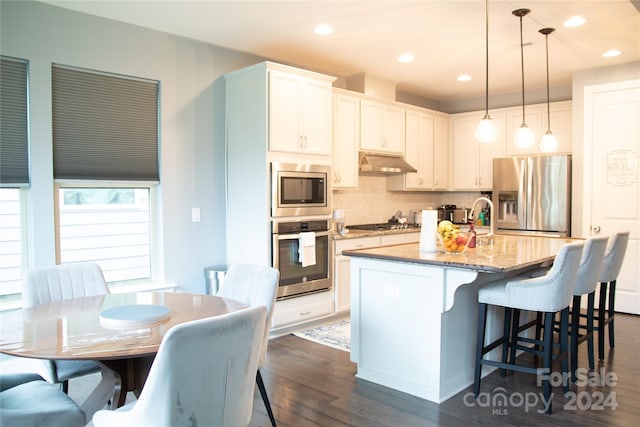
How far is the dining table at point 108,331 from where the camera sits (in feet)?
5.90

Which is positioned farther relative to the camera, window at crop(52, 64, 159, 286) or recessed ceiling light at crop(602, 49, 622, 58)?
recessed ceiling light at crop(602, 49, 622, 58)

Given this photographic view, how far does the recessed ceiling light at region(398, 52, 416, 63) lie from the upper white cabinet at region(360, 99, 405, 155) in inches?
25.9

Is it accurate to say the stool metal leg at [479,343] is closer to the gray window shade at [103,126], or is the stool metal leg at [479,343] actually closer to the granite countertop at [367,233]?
the granite countertop at [367,233]

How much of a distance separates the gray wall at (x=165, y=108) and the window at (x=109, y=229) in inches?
6.0

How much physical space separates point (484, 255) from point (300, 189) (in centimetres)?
185

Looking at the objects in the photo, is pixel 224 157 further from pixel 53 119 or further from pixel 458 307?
pixel 458 307

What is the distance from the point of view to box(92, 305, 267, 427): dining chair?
1.58 meters

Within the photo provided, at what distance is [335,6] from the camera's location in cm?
352

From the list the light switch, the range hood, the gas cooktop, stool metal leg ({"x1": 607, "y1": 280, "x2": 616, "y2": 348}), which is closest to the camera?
stool metal leg ({"x1": 607, "y1": 280, "x2": 616, "y2": 348})

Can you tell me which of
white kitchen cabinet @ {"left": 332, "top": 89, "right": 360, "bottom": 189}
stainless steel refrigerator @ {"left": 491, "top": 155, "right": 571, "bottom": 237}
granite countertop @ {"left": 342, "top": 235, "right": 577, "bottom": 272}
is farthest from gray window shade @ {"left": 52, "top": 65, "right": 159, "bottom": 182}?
stainless steel refrigerator @ {"left": 491, "top": 155, "right": 571, "bottom": 237}

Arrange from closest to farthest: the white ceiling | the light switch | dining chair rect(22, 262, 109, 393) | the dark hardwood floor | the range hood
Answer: dining chair rect(22, 262, 109, 393) → the dark hardwood floor → the white ceiling → the light switch → the range hood

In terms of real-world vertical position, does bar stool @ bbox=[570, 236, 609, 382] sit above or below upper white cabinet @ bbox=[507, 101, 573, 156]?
below

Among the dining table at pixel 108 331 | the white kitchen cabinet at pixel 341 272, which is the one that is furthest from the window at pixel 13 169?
the white kitchen cabinet at pixel 341 272

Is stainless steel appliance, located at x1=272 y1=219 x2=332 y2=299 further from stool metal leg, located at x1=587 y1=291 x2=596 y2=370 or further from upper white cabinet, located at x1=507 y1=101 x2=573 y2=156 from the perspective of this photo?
upper white cabinet, located at x1=507 y1=101 x2=573 y2=156
